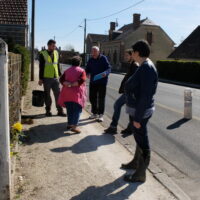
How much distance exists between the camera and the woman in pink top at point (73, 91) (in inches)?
273

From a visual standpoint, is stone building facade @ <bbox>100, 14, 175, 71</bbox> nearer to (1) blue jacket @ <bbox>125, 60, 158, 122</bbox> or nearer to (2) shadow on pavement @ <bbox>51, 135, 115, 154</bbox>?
(2) shadow on pavement @ <bbox>51, 135, 115, 154</bbox>

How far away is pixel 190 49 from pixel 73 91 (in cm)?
3509

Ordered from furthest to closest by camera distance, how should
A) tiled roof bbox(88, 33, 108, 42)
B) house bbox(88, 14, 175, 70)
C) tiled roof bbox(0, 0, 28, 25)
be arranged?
1. tiled roof bbox(88, 33, 108, 42)
2. house bbox(88, 14, 175, 70)
3. tiled roof bbox(0, 0, 28, 25)

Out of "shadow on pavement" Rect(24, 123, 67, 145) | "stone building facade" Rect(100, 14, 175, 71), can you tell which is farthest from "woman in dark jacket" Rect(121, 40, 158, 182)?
"stone building facade" Rect(100, 14, 175, 71)

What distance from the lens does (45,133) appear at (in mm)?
6988

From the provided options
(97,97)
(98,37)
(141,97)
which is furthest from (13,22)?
(98,37)

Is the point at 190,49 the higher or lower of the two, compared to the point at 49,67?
higher

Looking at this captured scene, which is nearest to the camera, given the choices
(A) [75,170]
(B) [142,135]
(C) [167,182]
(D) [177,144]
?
(B) [142,135]

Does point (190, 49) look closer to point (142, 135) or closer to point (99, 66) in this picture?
point (99, 66)

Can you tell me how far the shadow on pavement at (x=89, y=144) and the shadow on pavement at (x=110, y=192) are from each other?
1.48 metres

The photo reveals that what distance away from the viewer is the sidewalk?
13.6ft

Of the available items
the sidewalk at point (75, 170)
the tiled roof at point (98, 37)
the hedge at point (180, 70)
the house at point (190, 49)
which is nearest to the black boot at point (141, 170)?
the sidewalk at point (75, 170)

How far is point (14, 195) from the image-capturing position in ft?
13.0

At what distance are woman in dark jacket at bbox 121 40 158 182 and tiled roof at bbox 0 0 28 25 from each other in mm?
14963
